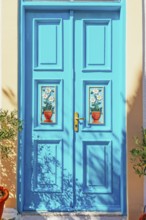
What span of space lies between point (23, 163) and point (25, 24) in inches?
65.8

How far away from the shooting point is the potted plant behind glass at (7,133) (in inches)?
179

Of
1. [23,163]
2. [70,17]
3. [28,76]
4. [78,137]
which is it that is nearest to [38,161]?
[23,163]

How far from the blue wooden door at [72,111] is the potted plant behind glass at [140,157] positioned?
26cm

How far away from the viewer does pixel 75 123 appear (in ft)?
16.4

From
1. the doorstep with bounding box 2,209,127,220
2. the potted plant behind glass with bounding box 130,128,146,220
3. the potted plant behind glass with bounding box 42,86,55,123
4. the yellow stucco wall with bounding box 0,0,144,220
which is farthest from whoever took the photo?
the potted plant behind glass with bounding box 42,86,55,123

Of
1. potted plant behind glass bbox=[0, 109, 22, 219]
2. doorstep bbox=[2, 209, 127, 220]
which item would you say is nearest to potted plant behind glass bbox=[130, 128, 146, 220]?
doorstep bbox=[2, 209, 127, 220]

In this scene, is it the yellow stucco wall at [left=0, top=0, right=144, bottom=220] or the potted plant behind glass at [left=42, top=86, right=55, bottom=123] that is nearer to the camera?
the yellow stucco wall at [left=0, top=0, right=144, bottom=220]

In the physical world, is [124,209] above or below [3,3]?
below

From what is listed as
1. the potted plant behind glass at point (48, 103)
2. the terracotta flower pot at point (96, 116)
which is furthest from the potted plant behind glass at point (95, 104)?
the potted plant behind glass at point (48, 103)

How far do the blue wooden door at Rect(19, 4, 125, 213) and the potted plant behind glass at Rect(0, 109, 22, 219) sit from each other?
0.79 ft

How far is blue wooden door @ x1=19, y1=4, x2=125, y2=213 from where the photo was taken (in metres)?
4.99

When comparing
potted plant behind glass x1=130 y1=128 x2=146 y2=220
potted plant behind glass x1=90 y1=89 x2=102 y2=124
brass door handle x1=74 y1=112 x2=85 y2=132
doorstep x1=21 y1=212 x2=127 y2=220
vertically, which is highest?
potted plant behind glass x1=90 y1=89 x2=102 y2=124

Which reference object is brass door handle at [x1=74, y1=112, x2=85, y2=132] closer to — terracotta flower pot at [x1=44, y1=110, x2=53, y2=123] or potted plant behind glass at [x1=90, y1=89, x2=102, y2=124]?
potted plant behind glass at [x1=90, y1=89, x2=102, y2=124]

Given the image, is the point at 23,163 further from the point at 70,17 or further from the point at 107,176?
the point at 70,17
